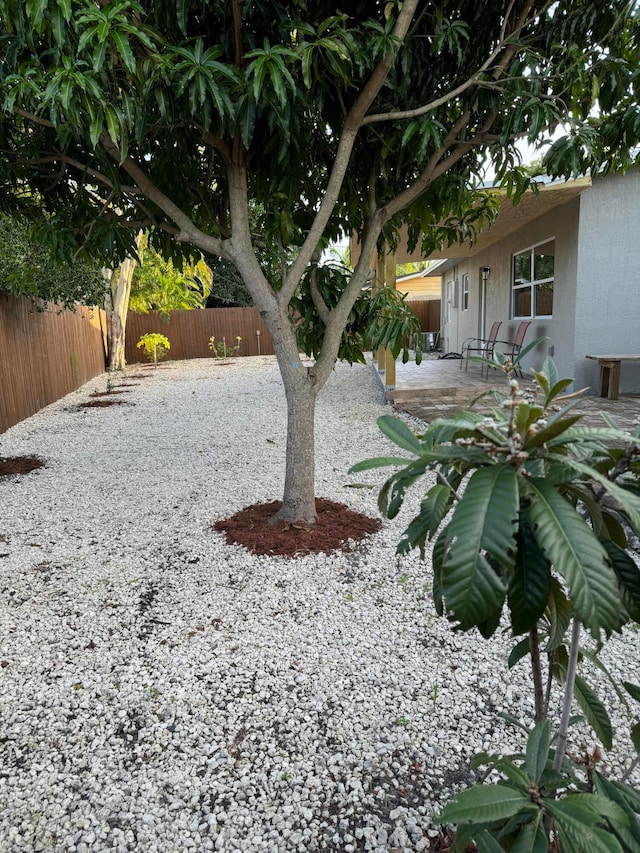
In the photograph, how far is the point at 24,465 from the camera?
527cm

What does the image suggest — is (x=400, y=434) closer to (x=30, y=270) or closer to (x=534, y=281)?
(x=30, y=270)

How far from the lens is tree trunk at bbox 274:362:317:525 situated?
3.29 meters

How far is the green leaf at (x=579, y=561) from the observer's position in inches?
27.2

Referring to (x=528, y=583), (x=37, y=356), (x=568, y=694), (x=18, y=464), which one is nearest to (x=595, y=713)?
(x=568, y=694)

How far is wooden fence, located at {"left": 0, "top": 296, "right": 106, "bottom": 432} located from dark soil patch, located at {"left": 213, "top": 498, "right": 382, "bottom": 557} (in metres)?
5.00

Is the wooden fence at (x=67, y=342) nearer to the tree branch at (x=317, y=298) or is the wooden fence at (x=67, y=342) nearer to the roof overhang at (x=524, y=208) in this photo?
the roof overhang at (x=524, y=208)

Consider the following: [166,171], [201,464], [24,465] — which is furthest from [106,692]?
[24,465]

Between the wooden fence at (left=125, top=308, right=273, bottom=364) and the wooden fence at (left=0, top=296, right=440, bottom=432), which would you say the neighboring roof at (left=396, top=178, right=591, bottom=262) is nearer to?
the wooden fence at (left=0, top=296, right=440, bottom=432)

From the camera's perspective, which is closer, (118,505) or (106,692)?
(106,692)

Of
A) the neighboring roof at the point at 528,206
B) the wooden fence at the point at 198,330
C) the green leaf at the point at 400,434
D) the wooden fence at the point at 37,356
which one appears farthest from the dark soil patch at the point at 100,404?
the wooden fence at the point at 198,330

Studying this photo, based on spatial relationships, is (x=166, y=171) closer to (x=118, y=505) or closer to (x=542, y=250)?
(x=118, y=505)

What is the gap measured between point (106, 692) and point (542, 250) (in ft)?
28.1

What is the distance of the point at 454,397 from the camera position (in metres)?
7.67

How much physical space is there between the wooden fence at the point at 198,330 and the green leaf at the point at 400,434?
61.8 feet
